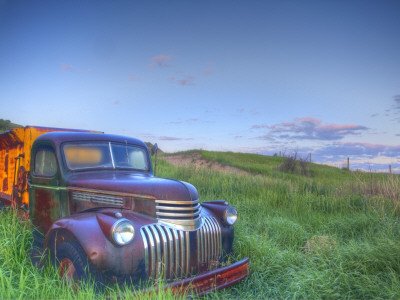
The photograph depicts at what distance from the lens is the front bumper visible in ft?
13.3

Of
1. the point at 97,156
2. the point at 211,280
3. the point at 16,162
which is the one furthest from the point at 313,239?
the point at 16,162

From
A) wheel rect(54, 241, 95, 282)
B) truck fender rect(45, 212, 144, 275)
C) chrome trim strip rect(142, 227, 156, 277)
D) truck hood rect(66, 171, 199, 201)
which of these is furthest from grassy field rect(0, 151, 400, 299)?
truck hood rect(66, 171, 199, 201)

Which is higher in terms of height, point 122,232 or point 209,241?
point 122,232

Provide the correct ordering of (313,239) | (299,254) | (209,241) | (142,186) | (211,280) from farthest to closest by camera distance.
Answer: (313,239)
(299,254)
(209,241)
(142,186)
(211,280)

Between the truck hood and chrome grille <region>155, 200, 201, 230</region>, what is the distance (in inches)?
2.2

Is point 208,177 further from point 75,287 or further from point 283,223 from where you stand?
point 75,287

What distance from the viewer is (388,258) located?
18.7 feet

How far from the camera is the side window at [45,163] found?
5.58m

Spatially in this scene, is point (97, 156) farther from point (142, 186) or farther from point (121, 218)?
point (121, 218)

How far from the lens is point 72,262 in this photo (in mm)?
4328

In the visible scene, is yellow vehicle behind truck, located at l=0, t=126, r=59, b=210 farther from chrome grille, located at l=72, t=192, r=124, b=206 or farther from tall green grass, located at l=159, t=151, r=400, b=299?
tall green grass, located at l=159, t=151, r=400, b=299

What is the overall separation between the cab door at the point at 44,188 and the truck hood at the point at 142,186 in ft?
1.44

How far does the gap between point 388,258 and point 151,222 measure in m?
3.45

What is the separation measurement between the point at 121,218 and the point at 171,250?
0.67 meters
